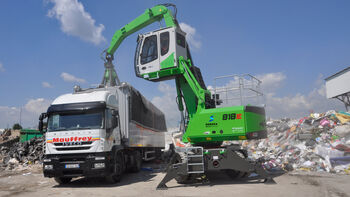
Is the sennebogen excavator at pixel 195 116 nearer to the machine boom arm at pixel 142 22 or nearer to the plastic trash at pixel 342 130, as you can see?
the machine boom arm at pixel 142 22

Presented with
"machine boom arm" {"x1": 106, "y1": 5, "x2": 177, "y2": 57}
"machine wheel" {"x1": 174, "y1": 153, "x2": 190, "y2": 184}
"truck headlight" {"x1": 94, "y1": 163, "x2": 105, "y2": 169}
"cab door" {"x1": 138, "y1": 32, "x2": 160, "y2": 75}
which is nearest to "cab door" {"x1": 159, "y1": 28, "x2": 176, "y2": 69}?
Result: "cab door" {"x1": 138, "y1": 32, "x2": 160, "y2": 75}

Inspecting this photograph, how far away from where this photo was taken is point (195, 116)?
832 cm

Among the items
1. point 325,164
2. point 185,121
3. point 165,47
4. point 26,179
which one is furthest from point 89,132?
point 325,164

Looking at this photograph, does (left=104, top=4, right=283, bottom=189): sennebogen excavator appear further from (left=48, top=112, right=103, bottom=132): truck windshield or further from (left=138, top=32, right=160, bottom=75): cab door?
(left=48, top=112, right=103, bottom=132): truck windshield

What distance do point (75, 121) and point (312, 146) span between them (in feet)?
33.3

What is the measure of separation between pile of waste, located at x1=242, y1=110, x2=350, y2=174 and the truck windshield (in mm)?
7003

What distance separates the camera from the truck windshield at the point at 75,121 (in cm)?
872

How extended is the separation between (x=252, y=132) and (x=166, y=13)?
5996 mm

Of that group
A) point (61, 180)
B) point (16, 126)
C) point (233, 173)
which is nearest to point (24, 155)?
point (61, 180)

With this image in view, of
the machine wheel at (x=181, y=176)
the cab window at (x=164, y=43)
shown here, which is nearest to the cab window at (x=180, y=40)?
the cab window at (x=164, y=43)

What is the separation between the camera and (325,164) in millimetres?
10047

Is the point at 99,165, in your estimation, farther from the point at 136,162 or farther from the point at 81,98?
the point at 136,162

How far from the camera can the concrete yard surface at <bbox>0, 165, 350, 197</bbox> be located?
6965 millimetres

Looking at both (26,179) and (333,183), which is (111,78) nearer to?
(26,179)
